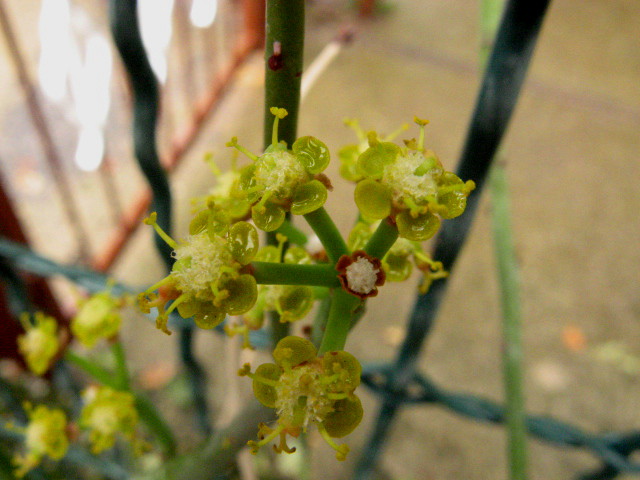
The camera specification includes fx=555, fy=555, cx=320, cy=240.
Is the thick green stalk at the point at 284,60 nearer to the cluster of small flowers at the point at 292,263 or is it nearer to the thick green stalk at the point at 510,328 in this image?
the cluster of small flowers at the point at 292,263

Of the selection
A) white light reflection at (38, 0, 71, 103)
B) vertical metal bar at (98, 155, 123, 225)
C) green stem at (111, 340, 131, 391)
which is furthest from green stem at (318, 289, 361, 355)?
white light reflection at (38, 0, 71, 103)

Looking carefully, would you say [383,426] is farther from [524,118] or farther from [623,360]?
[524,118]

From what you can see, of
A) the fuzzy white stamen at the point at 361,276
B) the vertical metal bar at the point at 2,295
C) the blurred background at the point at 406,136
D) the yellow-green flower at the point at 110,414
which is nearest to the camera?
the fuzzy white stamen at the point at 361,276

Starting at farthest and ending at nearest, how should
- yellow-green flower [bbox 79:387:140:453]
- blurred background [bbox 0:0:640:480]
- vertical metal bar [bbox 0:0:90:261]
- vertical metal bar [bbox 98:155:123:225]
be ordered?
1. vertical metal bar [bbox 98:155:123:225]
2. blurred background [bbox 0:0:640:480]
3. vertical metal bar [bbox 0:0:90:261]
4. yellow-green flower [bbox 79:387:140:453]

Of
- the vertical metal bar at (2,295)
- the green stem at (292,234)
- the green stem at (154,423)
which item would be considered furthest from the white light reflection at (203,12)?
the green stem at (292,234)

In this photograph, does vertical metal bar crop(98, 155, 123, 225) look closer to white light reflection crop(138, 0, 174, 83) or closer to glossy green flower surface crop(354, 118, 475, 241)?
white light reflection crop(138, 0, 174, 83)

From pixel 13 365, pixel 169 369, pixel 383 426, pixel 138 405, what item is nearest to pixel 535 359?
pixel 383 426

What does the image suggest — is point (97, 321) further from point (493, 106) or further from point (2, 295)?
point (2, 295)
